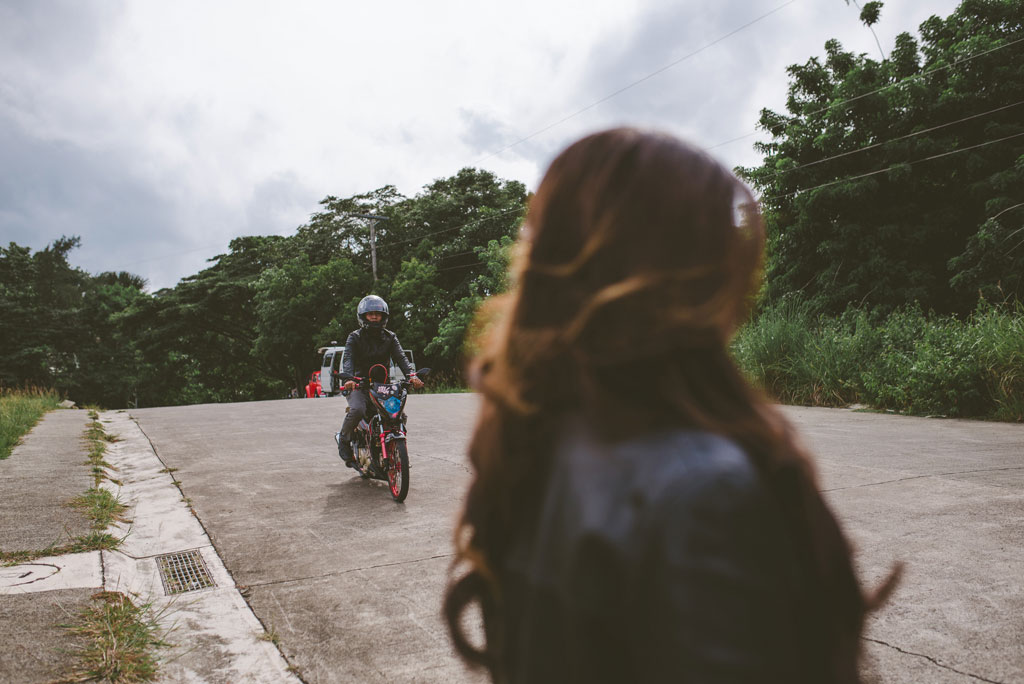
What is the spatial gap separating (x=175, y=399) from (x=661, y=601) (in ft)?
177

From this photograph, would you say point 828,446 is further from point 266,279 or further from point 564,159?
point 266,279

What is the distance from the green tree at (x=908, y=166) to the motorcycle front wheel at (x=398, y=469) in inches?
633

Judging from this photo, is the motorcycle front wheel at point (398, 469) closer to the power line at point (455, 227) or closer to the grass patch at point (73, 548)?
the grass patch at point (73, 548)

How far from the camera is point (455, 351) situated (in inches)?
1224

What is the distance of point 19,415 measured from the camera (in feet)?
40.7

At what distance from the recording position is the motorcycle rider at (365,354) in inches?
286

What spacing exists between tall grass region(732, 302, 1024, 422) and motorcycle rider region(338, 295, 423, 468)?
Result: 902cm

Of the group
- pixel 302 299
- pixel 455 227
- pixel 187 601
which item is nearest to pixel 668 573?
pixel 187 601

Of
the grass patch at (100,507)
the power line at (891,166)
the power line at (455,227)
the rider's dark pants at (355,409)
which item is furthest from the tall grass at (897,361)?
the power line at (455,227)

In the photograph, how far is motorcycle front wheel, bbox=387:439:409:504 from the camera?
636cm

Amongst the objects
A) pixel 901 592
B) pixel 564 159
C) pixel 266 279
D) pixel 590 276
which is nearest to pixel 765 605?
pixel 590 276

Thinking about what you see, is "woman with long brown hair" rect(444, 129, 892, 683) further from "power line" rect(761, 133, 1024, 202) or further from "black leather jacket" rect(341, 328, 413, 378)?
"power line" rect(761, 133, 1024, 202)

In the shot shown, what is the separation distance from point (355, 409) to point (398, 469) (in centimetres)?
105

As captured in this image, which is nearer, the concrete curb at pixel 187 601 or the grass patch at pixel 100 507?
the concrete curb at pixel 187 601
